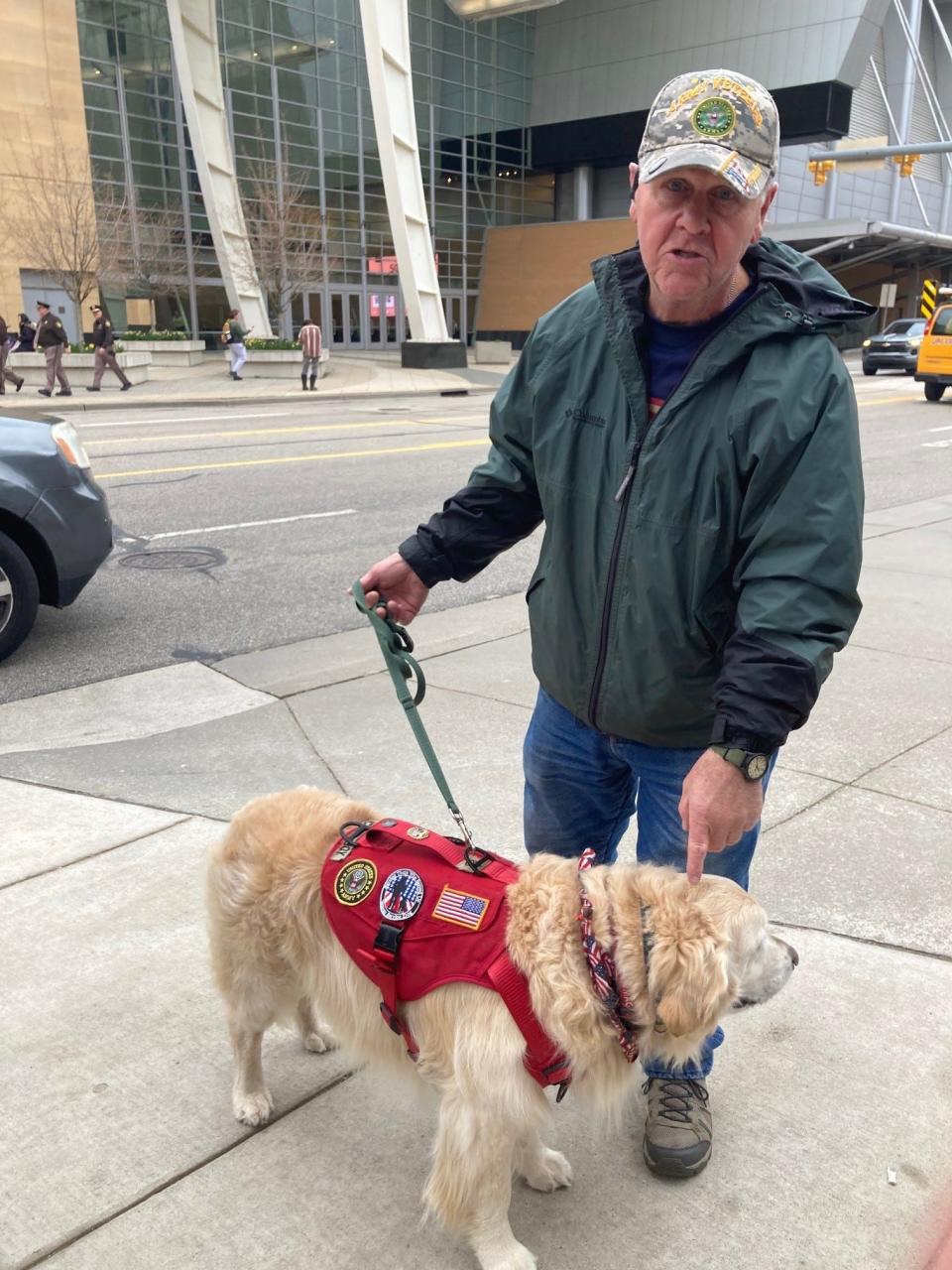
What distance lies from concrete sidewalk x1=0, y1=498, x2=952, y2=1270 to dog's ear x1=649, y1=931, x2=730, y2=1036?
2.30 ft

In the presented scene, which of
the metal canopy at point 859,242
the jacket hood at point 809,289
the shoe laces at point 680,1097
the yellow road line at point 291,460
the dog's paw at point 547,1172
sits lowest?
the dog's paw at point 547,1172

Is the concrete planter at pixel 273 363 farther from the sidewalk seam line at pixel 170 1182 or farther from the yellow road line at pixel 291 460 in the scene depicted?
the sidewalk seam line at pixel 170 1182

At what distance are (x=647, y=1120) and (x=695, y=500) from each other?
152cm

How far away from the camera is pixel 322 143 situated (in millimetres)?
39000

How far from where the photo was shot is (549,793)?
2641 mm

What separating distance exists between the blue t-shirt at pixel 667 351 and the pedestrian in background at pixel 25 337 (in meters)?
28.0

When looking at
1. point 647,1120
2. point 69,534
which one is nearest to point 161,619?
point 69,534

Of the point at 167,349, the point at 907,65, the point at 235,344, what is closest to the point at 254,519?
the point at 235,344

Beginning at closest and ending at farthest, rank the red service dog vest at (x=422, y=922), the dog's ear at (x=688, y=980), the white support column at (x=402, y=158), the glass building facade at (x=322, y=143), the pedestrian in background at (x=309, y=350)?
1. the dog's ear at (x=688, y=980)
2. the red service dog vest at (x=422, y=922)
3. the pedestrian in background at (x=309, y=350)
4. the white support column at (x=402, y=158)
5. the glass building facade at (x=322, y=143)

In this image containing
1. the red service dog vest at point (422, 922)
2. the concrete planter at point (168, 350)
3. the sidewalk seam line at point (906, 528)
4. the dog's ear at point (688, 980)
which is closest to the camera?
the dog's ear at point (688, 980)

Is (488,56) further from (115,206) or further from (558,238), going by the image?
(115,206)

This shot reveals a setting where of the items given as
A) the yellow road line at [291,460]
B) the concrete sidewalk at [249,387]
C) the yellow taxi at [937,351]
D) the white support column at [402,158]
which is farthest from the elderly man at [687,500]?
the white support column at [402,158]

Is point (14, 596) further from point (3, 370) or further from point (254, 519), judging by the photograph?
→ point (3, 370)

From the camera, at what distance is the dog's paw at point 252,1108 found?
252 cm
